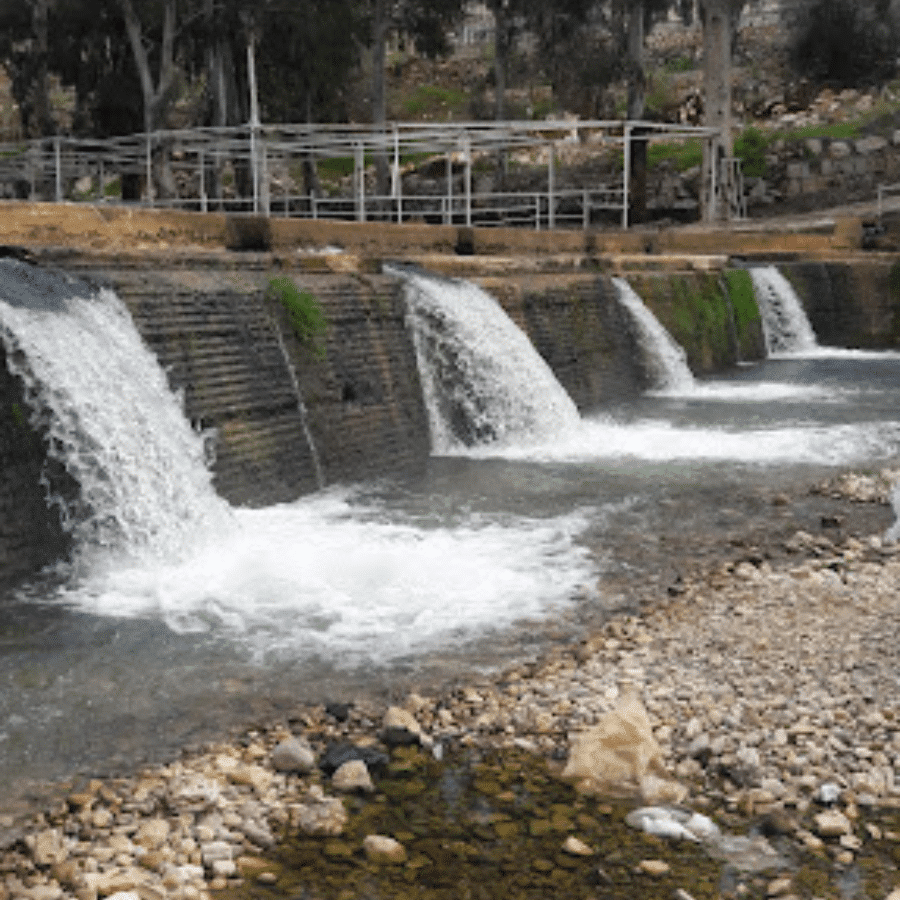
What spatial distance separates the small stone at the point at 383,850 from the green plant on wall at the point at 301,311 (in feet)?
20.1

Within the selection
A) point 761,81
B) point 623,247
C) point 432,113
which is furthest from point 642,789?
point 432,113

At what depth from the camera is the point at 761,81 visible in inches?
1430

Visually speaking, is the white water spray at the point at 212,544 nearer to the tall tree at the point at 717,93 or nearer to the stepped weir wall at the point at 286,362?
the stepped weir wall at the point at 286,362

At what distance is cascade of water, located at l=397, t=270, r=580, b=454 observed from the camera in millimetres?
10930

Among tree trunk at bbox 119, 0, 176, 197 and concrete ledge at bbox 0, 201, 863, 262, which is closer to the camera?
concrete ledge at bbox 0, 201, 863, 262

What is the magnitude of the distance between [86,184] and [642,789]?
1306 inches

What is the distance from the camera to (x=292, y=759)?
4.32 m

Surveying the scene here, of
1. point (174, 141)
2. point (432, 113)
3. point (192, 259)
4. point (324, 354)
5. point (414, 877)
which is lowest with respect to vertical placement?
point (414, 877)

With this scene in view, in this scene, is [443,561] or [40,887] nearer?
[40,887]

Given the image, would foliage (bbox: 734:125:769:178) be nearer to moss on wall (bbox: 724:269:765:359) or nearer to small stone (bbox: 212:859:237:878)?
moss on wall (bbox: 724:269:765:359)

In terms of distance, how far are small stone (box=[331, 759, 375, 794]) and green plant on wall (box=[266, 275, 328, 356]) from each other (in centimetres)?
568

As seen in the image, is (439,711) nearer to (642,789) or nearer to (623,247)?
(642,789)

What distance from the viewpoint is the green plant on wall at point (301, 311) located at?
31.1 ft

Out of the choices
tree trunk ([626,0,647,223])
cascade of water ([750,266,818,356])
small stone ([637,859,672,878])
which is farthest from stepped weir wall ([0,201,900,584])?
tree trunk ([626,0,647,223])
